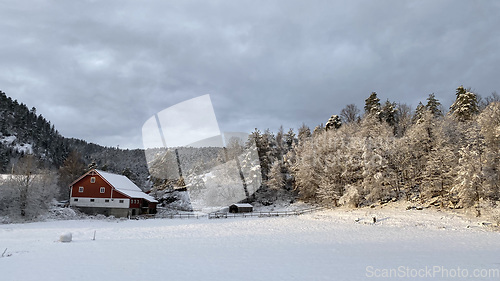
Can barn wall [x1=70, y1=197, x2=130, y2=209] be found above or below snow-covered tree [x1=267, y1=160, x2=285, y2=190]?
below

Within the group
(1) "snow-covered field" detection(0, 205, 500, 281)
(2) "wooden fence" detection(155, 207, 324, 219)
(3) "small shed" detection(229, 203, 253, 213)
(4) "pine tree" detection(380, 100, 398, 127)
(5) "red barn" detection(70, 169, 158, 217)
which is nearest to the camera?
(1) "snow-covered field" detection(0, 205, 500, 281)

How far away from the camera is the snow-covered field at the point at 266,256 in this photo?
1223cm

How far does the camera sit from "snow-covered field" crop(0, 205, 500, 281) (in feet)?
40.1

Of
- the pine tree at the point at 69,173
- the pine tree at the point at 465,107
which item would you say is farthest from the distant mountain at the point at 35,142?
the pine tree at the point at 465,107

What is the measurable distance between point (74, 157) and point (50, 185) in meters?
34.1

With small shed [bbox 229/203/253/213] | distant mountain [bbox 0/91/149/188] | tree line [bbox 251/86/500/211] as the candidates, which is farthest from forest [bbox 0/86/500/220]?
distant mountain [bbox 0/91/149/188]

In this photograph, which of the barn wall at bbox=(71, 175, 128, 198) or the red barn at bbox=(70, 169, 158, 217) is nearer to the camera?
the red barn at bbox=(70, 169, 158, 217)

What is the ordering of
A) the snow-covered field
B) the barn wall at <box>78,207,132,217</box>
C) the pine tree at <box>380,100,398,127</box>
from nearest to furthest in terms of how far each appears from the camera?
the snow-covered field
the barn wall at <box>78,207,132,217</box>
the pine tree at <box>380,100,398,127</box>

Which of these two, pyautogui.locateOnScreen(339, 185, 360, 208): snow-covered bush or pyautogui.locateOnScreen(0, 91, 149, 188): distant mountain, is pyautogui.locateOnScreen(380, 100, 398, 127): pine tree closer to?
pyautogui.locateOnScreen(339, 185, 360, 208): snow-covered bush

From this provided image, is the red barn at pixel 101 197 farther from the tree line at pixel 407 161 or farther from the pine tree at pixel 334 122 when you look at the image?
the pine tree at pixel 334 122

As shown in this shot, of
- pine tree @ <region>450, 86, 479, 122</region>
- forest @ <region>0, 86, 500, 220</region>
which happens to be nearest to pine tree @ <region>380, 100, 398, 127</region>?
forest @ <region>0, 86, 500, 220</region>

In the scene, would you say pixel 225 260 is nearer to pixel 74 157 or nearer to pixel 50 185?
pixel 50 185

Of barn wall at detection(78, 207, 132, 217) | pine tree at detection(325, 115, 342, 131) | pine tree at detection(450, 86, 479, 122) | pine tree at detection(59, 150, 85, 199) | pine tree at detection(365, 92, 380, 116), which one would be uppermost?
pine tree at detection(365, 92, 380, 116)

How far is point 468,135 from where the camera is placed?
117 ft
